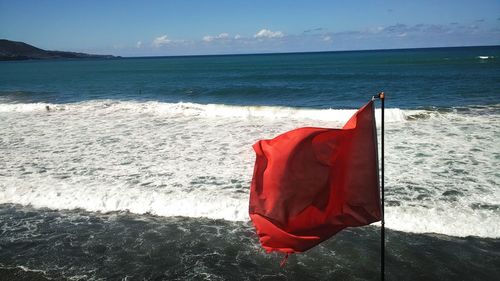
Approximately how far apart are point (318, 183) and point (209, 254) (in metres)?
3.01

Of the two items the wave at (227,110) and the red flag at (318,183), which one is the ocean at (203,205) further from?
the wave at (227,110)

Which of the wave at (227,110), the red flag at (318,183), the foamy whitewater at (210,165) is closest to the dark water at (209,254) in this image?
the foamy whitewater at (210,165)

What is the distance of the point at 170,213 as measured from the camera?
30.1ft

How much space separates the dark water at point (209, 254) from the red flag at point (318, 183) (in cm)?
179

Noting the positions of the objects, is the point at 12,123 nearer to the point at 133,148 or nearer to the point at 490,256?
the point at 133,148

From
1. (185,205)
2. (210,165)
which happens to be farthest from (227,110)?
(185,205)

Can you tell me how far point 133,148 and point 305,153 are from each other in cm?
1118

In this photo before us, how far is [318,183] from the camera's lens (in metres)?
5.15

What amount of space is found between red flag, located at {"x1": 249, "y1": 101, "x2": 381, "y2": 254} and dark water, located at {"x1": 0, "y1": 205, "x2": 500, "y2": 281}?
1792 mm

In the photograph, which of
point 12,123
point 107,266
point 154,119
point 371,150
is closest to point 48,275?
point 107,266

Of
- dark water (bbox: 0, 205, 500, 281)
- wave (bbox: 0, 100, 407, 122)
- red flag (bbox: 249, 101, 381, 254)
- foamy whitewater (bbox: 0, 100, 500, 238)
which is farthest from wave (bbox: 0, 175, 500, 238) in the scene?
wave (bbox: 0, 100, 407, 122)

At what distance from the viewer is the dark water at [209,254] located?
658 cm

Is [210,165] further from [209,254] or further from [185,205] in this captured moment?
[209,254]

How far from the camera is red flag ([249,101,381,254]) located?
5020 mm
